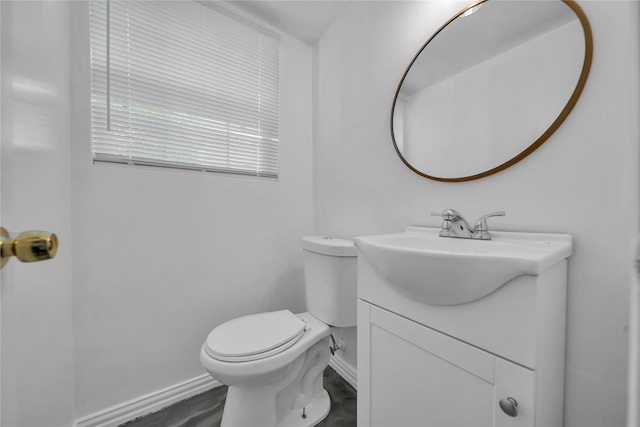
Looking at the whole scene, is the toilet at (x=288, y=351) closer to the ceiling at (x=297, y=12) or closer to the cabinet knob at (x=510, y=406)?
the cabinet knob at (x=510, y=406)

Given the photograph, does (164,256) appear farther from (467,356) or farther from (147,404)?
(467,356)

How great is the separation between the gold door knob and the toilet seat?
747 millimetres

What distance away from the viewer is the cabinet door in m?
0.56

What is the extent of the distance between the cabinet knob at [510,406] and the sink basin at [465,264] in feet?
0.69

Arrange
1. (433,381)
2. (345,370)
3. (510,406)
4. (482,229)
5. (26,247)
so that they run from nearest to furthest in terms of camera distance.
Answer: (26,247) → (510,406) → (433,381) → (482,229) → (345,370)

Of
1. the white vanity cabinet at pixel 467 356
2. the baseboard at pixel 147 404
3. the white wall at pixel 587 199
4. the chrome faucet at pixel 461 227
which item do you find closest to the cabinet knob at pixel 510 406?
the white vanity cabinet at pixel 467 356

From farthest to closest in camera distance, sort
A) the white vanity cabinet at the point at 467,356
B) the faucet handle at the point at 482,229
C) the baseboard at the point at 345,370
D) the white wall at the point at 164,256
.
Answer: the baseboard at the point at 345,370 < the white wall at the point at 164,256 < the faucet handle at the point at 482,229 < the white vanity cabinet at the point at 467,356

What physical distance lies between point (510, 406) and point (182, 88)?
1.70 m

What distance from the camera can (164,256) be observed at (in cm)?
125

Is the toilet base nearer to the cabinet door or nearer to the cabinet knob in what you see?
the cabinet door

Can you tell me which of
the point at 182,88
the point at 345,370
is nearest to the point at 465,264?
the point at 345,370

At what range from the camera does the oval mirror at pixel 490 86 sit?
73 centimetres

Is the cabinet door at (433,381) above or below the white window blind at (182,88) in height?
below

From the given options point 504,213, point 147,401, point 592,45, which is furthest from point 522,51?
point 147,401
